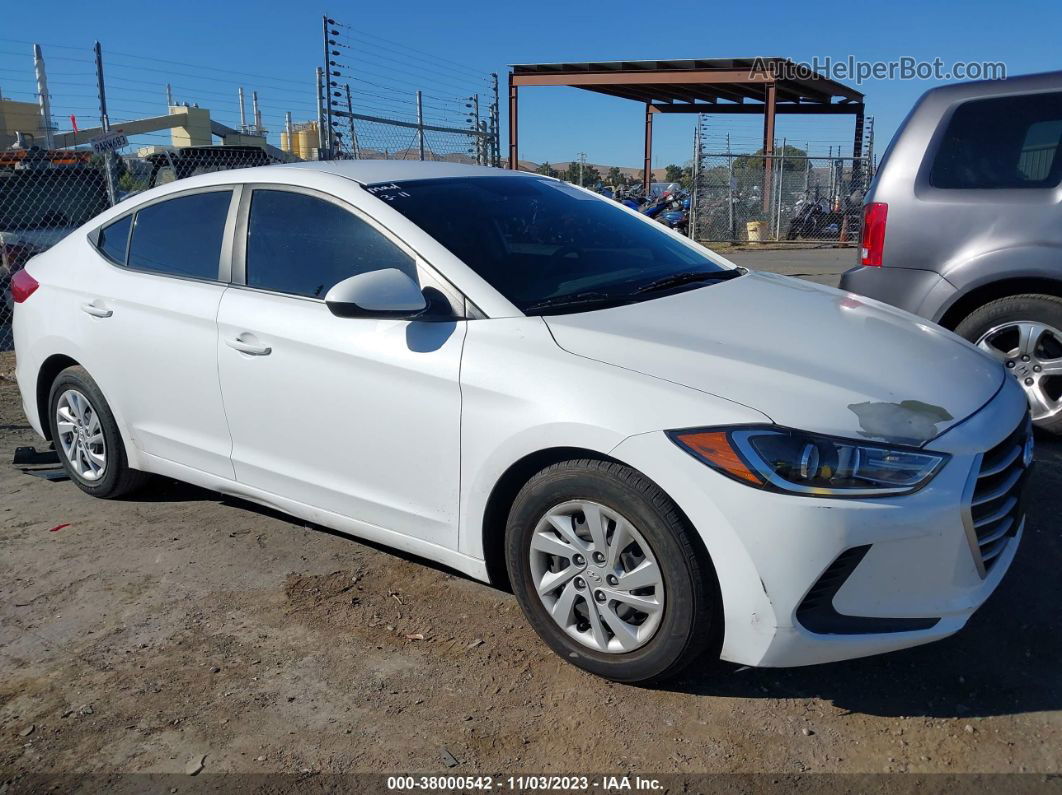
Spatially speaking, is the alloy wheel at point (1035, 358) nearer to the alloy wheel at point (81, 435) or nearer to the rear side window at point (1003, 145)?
the rear side window at point (1003, 145)

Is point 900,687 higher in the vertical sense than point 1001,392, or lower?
lower

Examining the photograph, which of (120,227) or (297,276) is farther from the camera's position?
(120,227)

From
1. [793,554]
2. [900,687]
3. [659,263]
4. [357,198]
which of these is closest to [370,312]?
[357,198]

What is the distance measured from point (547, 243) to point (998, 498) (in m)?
1.82

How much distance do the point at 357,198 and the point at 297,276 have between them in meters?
0.38

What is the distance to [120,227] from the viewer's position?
14.2ft

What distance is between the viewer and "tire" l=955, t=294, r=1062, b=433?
15.4 ft

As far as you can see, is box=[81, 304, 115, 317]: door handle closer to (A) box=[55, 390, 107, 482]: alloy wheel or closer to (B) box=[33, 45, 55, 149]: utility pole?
(A) box=[55, 390, 107, 482]: alloy wheel

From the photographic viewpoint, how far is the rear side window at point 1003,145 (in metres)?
4.69

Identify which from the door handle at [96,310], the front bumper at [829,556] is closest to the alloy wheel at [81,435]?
the door handle at [96,310]

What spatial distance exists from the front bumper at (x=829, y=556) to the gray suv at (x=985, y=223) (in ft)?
8.49

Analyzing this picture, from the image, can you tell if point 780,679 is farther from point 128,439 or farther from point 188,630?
point 128,439

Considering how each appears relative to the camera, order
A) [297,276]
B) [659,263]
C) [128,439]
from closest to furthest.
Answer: [297,276]
[659,263]
[128,439]

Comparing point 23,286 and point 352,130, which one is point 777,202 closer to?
point 352,130
